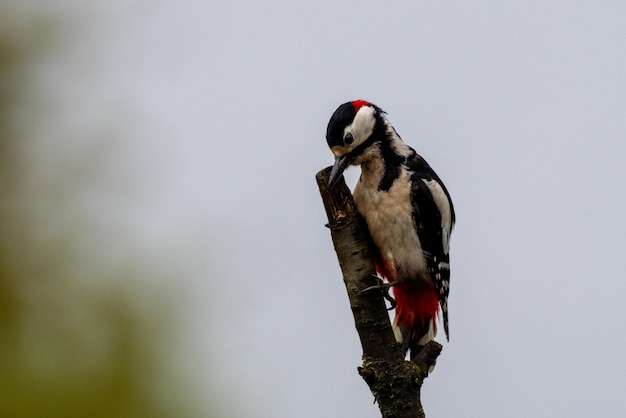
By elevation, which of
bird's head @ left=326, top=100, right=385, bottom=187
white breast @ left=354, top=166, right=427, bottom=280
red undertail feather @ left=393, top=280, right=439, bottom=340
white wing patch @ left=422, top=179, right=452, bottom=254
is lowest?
red undertail feather @ left=393, top=280, right=439, bottom=340

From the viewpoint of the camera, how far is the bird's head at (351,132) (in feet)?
18.5

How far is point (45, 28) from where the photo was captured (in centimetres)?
912

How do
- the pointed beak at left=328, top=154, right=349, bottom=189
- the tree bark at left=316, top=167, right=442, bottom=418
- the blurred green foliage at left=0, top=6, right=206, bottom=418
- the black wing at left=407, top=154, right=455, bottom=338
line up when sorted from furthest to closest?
the blurred green foliage at left=0, top=6, right=206, bottom=418, the black wing at left=407, top=154, right=455, bottom=338, the pointed beak at left=328, top=154, right=349, bottom=189, the tree bark at left=316, top=167, right=442, bottom=418

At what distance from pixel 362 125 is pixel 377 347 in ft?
4.59

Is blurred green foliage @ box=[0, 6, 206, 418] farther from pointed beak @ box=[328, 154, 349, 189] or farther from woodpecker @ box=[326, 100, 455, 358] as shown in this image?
pointed beak @ box=[328, 154, 349, 189]

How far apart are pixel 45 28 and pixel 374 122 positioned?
409 centimetres

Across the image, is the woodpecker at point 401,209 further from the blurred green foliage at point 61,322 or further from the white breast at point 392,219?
the blurred green foliage at point 61,322

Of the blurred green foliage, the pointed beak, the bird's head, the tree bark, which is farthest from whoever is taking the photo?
the blurred green foliage

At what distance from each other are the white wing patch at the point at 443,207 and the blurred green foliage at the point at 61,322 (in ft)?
6.12

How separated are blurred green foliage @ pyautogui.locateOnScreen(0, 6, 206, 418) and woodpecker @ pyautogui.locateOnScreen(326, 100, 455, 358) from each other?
1.61 meters

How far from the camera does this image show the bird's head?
5625 millimetres

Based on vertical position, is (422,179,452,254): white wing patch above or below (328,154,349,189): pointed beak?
above

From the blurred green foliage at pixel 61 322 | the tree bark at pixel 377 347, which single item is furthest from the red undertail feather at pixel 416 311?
the blurred green foliage at pixel 61 322

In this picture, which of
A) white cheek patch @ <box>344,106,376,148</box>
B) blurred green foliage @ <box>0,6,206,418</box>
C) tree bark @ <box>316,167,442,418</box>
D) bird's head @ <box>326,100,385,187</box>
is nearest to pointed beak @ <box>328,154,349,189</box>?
bird's head @ <box>326,100,385,187</box>
